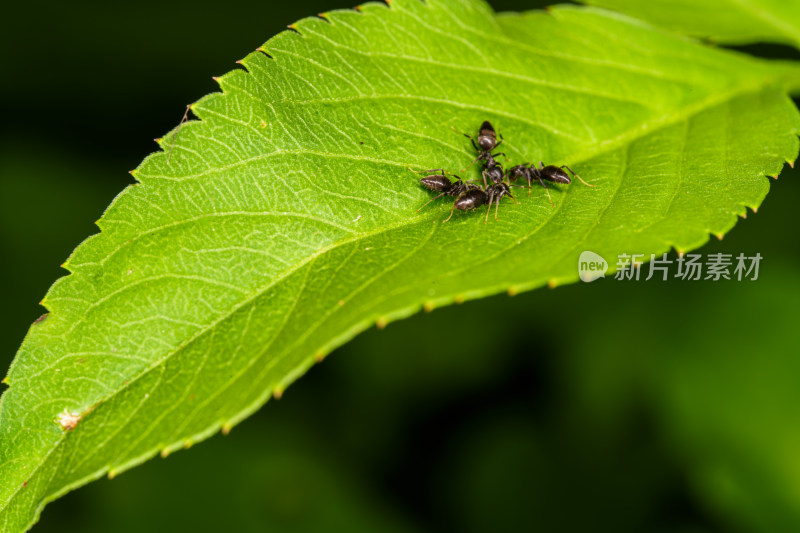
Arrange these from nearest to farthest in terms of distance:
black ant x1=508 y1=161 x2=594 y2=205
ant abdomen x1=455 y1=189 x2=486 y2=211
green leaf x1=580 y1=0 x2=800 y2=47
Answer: ant abdomen x1=455 y1=189 x2=486 y2=211
black ant x1=508 y1=161 x2=594 y2=205
green leaf x1=580 y1=0 x2=800 y2=47

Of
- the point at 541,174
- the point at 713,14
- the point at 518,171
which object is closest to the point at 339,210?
the point at 518,171

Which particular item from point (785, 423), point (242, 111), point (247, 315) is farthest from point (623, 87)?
point (785, 423)

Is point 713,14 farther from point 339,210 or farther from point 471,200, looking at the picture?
point 339,210

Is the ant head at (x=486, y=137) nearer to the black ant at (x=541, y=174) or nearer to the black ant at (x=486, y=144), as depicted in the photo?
the black ant at (x=486, y=144)

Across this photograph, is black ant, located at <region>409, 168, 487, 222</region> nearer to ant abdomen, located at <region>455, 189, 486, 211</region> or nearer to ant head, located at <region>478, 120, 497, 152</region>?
ant abdomen, located at <region>455, 189, 486, 211</region>

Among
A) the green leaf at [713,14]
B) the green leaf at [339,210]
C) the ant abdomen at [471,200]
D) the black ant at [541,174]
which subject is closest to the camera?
the green leaf at [339,210]

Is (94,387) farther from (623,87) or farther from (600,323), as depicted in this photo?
(600,323)

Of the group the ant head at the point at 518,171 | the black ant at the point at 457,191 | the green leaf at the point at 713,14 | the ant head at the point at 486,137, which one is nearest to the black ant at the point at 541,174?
the ant head at the point at 518,171

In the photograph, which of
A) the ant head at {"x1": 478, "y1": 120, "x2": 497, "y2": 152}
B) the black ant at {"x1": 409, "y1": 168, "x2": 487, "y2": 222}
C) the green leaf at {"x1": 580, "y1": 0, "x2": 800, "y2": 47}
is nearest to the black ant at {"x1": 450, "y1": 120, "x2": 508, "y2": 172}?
the ant head at {"x1": 478, "y1": 120, "x2": 497, "y2": 152}
